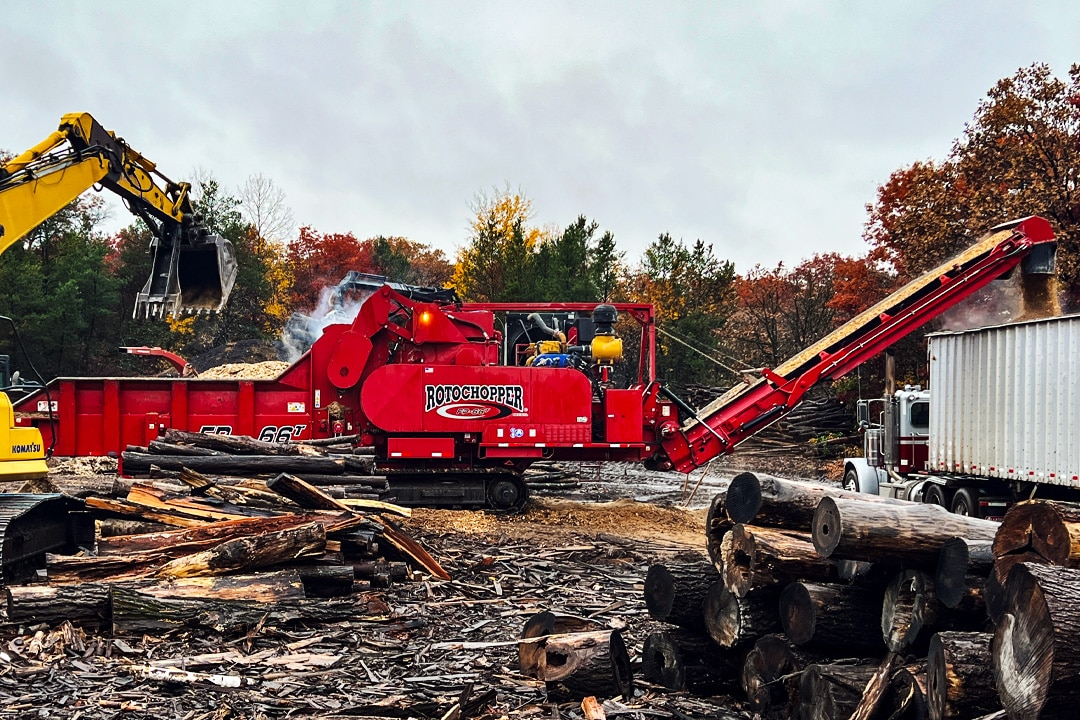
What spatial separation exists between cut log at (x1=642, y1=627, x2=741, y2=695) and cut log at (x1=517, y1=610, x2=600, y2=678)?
679 mm

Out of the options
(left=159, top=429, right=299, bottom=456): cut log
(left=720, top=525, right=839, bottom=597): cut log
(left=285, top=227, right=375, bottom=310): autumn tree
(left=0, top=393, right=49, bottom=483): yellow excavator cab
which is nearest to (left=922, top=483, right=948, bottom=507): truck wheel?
(left=159, top=429, right=299, bottom=456): cut log

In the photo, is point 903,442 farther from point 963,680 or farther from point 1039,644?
point 1039,644

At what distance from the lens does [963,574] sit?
4391 mm

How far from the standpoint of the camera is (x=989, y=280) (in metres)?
13.9

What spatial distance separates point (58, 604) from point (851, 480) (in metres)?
14.2

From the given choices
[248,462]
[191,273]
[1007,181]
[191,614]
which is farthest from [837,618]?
[1007,181]

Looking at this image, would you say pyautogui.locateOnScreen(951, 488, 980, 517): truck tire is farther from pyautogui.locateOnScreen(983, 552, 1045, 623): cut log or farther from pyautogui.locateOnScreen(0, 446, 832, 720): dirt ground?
pyautogui.locateOnScreen(983, 552, 1045, 623): cut log

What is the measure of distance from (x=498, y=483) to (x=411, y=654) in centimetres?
831

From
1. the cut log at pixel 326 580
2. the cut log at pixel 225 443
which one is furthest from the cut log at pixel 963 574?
the cut log at pixel 225 443

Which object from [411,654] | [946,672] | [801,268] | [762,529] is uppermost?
[801,268]

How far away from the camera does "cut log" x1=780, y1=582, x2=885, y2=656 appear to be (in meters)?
4.87

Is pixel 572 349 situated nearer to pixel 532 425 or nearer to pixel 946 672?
pixel 532 425

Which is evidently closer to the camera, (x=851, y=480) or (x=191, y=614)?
(x=191, y=614)

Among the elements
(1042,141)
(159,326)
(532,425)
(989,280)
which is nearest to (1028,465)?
(989,280)
